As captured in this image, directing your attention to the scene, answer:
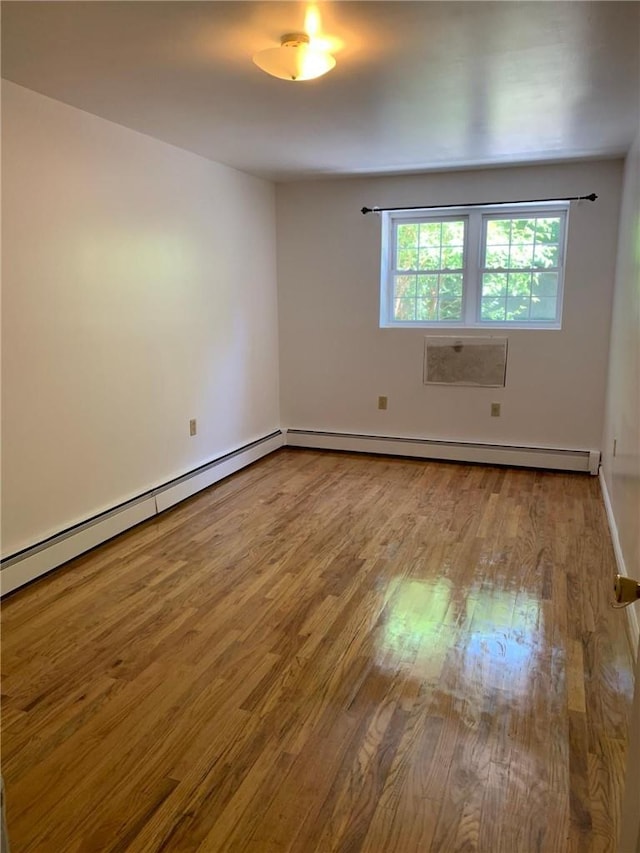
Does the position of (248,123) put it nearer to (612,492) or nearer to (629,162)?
(629,162)

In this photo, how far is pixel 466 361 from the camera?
4.86 metres

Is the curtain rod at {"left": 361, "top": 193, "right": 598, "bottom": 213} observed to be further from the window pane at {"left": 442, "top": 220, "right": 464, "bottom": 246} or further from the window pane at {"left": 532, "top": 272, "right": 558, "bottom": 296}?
the window pane at {"left": 532, "top": 272, "right": 558, "bottom": 296}

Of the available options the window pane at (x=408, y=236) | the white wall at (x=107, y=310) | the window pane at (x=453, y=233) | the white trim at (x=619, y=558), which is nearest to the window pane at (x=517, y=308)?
the window pane at (x=453, y=233)

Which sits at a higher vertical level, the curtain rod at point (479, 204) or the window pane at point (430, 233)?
the curtain rod at point (479, 204)

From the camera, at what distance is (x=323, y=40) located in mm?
2188

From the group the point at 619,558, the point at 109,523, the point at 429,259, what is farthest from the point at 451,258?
the point at 109,523

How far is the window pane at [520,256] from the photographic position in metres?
4.66

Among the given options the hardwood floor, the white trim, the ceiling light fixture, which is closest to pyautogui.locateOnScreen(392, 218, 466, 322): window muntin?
the white trim

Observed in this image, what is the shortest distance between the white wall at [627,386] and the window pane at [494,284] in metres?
0.82

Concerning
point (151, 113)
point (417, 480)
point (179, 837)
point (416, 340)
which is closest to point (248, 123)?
point (151, 113)

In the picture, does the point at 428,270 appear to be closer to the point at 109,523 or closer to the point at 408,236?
the point at 408,236

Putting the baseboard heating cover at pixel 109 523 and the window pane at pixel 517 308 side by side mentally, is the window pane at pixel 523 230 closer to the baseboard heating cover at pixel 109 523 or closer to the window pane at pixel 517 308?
the window pane at pixel 517 308

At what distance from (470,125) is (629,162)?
1159mm

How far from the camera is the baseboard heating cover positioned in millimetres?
2820
